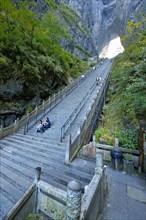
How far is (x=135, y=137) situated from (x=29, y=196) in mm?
5094

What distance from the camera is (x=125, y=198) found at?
4668 millimetres

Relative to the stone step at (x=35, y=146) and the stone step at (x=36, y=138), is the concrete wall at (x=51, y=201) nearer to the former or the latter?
the stone step at (x=35, y=146)

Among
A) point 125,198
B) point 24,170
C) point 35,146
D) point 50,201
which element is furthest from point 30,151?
point 125,198

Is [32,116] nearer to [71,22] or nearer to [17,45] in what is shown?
[17,45]

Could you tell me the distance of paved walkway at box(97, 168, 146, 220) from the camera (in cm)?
399

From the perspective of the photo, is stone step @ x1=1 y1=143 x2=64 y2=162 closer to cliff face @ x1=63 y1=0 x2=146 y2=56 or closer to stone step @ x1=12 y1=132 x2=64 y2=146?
stone step @ x1=12 y1=132 x2=64 y2=146

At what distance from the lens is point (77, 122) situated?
38.7 feet

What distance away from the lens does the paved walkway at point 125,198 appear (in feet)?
13.1

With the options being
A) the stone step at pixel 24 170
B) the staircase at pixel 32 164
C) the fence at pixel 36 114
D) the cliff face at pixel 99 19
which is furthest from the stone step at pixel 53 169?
the cliff face at pixel 99 19

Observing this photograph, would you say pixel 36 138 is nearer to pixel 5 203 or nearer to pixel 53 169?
pixel 53 169

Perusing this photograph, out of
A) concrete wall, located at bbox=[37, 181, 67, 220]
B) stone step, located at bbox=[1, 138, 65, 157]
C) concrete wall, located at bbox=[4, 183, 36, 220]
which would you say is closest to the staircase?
stone step, located at bbox=[1, 138, 65, 157]

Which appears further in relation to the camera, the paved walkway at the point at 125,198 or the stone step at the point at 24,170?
the stone step at the point at 24,170

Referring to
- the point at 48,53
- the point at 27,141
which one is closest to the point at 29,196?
the point at 27,141

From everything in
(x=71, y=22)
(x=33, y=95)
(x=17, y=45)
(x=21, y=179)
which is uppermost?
(x=71, y=22)
